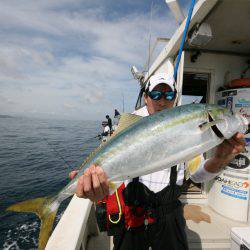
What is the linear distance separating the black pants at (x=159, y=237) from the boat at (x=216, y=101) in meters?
0.45

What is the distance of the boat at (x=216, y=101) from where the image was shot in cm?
307

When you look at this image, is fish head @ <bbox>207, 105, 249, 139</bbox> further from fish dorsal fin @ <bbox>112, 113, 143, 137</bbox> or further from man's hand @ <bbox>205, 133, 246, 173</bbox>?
fish dorsal fin @ <bbox>112, 113, 143, 137</bbox>

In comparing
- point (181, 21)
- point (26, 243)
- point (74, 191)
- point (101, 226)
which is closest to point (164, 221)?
point (101, 226)

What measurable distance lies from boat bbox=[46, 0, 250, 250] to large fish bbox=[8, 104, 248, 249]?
0.99m

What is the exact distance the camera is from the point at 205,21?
11.6 feet

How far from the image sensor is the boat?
121 inches

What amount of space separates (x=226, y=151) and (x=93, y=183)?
1.18 metres

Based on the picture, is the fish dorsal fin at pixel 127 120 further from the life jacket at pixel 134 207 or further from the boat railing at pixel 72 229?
the boat railing at pixel 72 229

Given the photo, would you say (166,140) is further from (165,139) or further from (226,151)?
(226,151)

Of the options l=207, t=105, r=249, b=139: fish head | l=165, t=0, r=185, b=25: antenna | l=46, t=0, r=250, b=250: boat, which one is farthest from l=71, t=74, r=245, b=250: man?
l=165, t=0, r=185, b=25: antenna

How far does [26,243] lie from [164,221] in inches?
233

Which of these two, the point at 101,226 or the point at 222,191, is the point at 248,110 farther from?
the point at 101,226

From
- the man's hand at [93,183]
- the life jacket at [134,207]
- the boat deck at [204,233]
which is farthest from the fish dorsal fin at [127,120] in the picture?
the boat deck at [204,233]

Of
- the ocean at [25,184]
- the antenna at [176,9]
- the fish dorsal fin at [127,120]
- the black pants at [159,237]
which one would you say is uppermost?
the antenna at [176,9]
